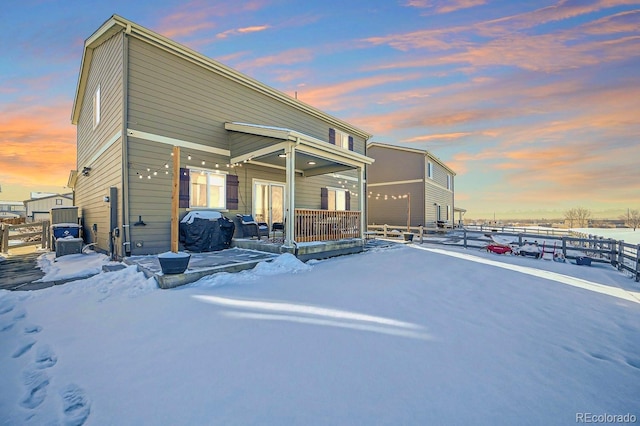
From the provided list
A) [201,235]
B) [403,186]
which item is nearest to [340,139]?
[403,186]

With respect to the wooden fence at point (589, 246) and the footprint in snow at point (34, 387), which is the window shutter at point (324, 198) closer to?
the wooden fence at point (589, 246)

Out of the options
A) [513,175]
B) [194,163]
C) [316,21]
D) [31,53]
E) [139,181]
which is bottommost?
[139,181]

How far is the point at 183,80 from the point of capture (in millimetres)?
7254

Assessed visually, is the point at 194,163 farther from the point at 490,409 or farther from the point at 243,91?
the point at 490,409

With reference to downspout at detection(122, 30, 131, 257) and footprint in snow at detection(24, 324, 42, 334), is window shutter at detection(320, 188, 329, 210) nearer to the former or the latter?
downspout at detection(122, 30, 131, 257)

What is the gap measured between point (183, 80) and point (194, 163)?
7.71ft

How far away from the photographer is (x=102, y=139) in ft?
25.9

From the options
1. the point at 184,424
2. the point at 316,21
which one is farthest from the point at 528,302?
the point at 316,21

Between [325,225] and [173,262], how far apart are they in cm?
427

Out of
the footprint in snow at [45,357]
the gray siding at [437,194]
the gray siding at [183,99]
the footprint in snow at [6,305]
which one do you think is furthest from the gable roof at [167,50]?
the gray siding at [437,194]

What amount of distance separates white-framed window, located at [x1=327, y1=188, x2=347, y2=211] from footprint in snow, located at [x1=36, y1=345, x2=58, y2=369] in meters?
9.84

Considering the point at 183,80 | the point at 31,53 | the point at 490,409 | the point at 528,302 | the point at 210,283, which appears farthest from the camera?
the point at 31,53

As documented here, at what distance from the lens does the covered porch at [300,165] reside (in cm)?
626

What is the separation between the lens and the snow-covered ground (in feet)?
5.41
